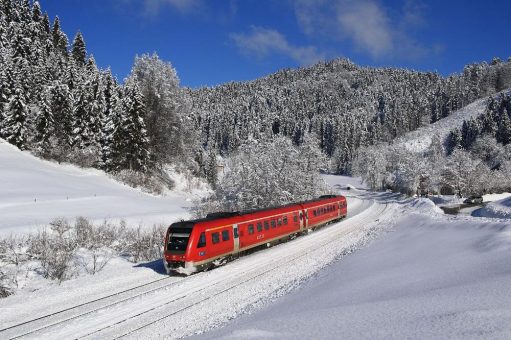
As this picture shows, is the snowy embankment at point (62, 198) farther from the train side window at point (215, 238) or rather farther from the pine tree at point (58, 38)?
the pine tree at point (58, 38)

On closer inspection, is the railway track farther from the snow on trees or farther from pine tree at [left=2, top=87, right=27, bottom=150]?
pine tree at [left=2, top=87, right=27, bottom=150]

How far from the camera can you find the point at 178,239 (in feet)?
60.9

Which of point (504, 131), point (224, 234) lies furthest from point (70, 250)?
point (504, 131)

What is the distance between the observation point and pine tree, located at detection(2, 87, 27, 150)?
49.9 meters

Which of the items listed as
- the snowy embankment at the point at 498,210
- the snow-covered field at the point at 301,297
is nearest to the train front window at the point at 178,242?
the snow-covered field at the point at 301,297

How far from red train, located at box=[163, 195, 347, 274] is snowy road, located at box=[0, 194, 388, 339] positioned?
75 centimetres

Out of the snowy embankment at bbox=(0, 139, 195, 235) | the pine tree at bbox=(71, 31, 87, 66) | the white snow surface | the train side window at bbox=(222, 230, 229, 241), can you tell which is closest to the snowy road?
the train side window at bbox=(222, 230, 229, 241)

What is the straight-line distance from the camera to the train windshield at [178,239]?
1808 cm

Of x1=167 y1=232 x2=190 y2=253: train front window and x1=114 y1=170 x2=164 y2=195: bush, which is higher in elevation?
x1=114 y1=170 x2=164 y2=195: bush

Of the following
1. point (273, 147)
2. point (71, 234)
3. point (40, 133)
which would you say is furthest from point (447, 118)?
point (71, 234)

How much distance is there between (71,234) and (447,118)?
182m

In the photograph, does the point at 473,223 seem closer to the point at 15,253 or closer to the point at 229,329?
the point at 229,329

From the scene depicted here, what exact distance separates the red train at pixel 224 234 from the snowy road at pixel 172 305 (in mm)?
749

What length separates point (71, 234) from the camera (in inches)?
947
